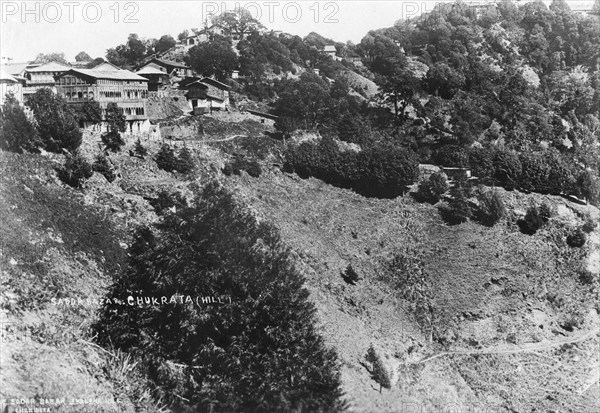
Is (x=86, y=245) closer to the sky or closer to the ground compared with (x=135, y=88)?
closer to the ground

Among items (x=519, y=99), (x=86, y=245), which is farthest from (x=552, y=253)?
(x=86, y=245)

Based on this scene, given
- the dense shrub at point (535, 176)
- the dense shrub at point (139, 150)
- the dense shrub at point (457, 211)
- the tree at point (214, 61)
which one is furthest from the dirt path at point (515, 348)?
the tree at point (214, 61)

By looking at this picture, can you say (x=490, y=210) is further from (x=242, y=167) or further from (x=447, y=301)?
(x=242, y=167)

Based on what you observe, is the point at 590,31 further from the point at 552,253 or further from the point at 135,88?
the point at 135,88

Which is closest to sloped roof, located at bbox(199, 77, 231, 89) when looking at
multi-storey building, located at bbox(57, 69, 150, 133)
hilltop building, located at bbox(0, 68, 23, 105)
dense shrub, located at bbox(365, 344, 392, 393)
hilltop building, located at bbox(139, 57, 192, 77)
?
hilltop building, located at bbox(139, 57, 192, 77)

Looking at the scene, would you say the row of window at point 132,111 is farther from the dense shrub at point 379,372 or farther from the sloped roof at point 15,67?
the dense shrub at point 379,372
